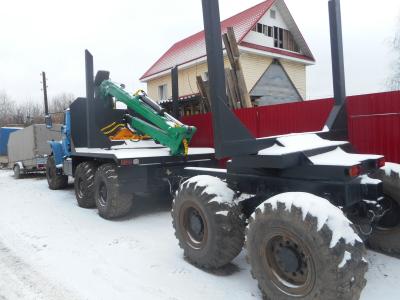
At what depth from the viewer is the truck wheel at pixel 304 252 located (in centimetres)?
269

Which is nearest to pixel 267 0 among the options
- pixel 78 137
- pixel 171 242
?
pixel 78 137

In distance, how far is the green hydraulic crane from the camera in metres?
7.04

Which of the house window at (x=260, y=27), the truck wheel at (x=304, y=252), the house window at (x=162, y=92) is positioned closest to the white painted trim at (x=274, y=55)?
the house window at (x=260, y=27)

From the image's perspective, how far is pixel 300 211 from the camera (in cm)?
289

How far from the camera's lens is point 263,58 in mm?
19484

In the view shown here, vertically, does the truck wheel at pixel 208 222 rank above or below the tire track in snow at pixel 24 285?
above

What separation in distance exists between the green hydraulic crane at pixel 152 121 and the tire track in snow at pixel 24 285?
342cm

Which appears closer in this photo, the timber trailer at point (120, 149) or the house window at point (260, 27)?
the timber trailer at point (120, 149)

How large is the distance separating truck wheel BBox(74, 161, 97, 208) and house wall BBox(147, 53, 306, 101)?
12349 mm

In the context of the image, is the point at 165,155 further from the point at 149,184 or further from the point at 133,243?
the point at 133,243

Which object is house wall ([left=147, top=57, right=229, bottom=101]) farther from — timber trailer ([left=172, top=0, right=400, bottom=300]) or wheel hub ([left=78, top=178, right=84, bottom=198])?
timber trailer ([left=172, top=0, right=400, bottom=300])

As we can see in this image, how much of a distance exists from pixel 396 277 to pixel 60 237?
4728mm

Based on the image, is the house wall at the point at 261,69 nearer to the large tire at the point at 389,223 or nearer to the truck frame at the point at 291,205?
the truck frame at the point at 291,205

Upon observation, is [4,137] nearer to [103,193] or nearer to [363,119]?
[103,193]
